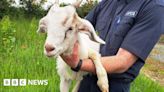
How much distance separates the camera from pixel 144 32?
340 centimetres

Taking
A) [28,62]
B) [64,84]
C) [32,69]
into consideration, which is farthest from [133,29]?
[28,62]

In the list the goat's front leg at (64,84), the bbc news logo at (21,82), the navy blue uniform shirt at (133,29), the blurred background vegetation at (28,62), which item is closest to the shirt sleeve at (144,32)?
the navy blue uniform shirt at (133,29)

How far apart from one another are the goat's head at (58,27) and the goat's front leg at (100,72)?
1.25 ft

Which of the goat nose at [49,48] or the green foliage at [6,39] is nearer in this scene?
the goat nose at [49,48]

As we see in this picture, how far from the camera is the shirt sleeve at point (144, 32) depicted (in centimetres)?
336

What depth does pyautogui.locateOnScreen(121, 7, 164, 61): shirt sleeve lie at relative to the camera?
336 centimetres

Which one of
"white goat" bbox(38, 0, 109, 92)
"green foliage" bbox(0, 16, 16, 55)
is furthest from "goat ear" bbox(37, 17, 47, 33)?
"green foliage" bbox(0, 16, 16, 55)

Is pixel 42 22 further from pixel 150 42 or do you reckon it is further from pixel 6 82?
pixel 6 82

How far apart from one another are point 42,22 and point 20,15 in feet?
36.2

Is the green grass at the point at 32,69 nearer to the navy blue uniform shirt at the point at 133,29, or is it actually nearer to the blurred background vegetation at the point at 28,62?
the blurred background vegetation at the point at 28,62

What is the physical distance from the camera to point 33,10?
14.7 m

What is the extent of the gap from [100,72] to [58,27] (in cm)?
55

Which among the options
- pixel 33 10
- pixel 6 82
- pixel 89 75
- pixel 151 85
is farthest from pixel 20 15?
pixel 89 75

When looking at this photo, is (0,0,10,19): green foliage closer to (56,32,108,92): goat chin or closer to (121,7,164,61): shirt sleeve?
(56,32,108,92): goat chin
